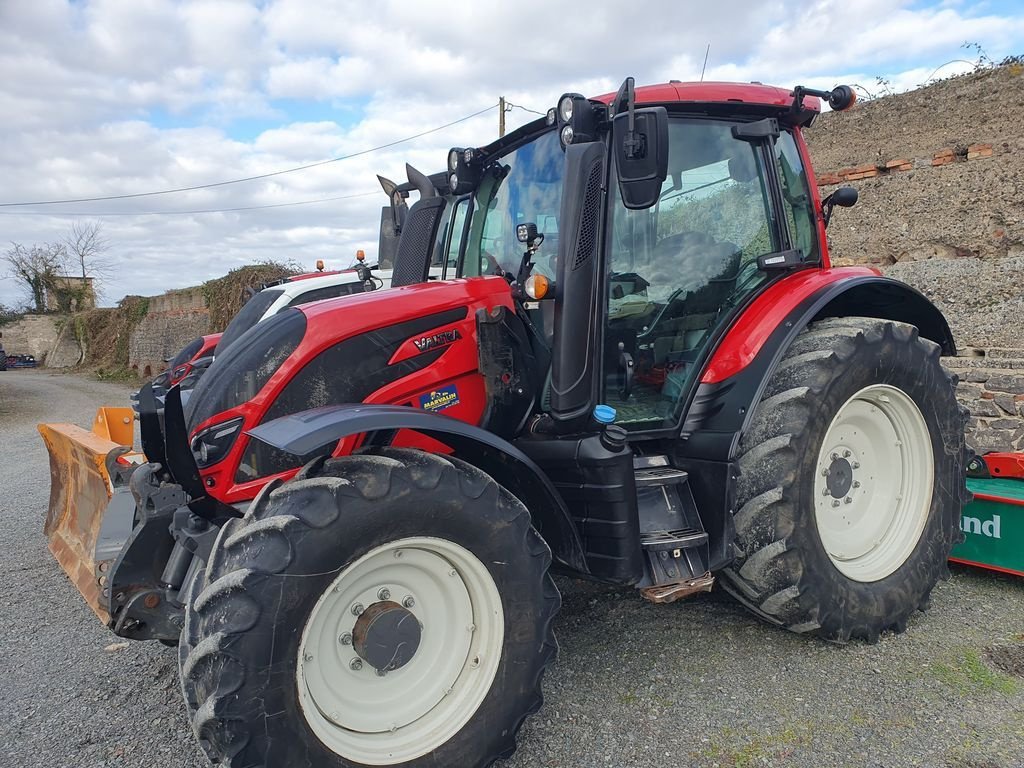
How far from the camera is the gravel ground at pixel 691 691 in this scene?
2455 mm

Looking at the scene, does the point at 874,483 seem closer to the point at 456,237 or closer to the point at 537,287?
the point at 537,287

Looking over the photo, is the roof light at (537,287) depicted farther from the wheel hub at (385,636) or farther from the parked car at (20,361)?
the parked car at (20,361)

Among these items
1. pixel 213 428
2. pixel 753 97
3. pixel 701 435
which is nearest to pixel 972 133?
pixel 753 97

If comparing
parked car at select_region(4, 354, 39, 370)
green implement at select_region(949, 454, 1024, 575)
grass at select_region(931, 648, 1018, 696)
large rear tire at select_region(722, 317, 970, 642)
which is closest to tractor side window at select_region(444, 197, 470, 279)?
large rear tire at select_region(722, 317, 970, 642)

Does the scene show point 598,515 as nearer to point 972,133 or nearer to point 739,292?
point 739,292

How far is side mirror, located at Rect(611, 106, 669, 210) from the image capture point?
249 cm

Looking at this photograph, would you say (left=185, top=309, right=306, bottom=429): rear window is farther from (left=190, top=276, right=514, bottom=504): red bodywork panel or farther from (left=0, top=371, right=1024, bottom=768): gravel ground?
(left=0, top=371, right=1024, bottom=768): gravel ground

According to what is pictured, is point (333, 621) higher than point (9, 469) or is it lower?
higher

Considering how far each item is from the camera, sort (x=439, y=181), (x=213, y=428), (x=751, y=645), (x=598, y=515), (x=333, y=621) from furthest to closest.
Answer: (x=439, y=181), (x=751, y=645), (x=598, y=515), (x=213, y=428), (x=333, y=621)

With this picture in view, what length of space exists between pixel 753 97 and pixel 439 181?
5.96ft

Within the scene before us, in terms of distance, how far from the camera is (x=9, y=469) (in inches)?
324

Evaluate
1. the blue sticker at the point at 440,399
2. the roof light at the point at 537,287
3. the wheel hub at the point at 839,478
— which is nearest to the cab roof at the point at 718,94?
the roof light at the point at 537,287

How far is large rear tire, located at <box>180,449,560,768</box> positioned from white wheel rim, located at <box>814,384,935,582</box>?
1521 millimetres

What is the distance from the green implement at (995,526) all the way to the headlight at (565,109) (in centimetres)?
274
